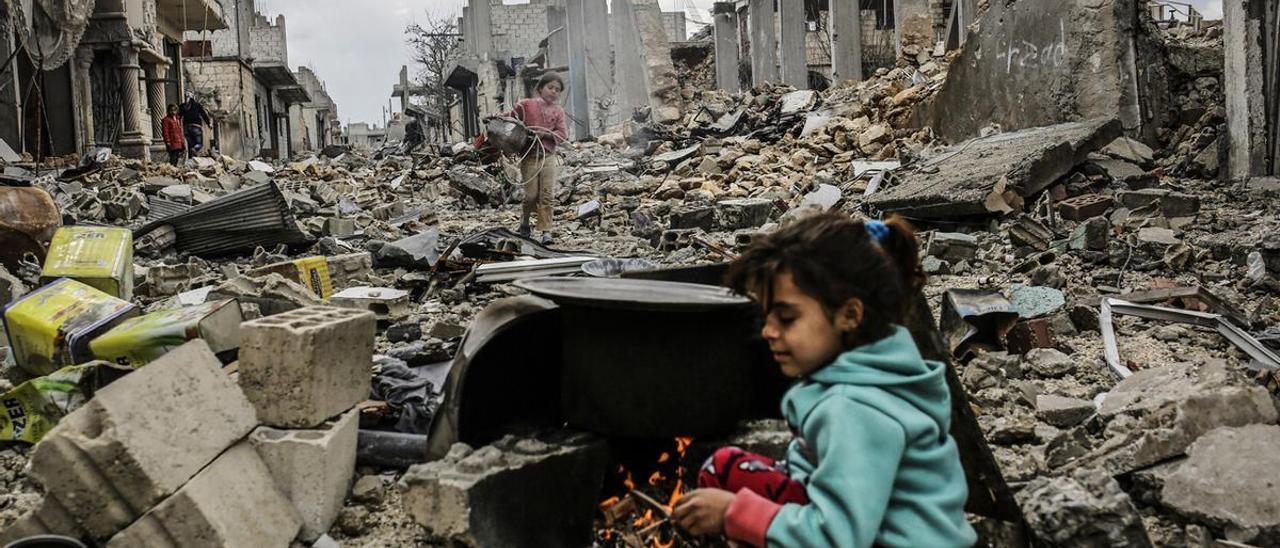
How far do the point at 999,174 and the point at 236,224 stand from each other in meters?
5.65

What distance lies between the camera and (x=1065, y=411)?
3.05 m

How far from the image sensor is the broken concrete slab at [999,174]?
20.3 ft

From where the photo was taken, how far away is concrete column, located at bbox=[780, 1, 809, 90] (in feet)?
64.7

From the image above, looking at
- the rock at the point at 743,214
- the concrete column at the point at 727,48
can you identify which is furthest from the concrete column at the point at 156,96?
the rock at the point at 743,214

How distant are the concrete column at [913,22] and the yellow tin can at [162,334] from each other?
54.3 feet

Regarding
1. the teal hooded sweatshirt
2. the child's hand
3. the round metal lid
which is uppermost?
the round metal lid

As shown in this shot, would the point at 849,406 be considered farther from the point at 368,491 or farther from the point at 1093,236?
the point at 1093,236

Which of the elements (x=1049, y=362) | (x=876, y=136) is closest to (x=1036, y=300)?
(x=1049, y=362)

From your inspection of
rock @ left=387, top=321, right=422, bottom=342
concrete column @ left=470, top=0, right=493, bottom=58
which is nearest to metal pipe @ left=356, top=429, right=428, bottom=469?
rock @ left=387, top=321, right=422, bottom=342

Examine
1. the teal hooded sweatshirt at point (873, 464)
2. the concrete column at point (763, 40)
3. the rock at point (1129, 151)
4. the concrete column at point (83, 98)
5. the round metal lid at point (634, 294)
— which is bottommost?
the teal hooded sweatshirt at point (873, 464)

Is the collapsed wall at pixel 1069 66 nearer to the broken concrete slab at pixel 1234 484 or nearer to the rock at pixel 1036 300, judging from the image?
the rock at pixel 1036 300

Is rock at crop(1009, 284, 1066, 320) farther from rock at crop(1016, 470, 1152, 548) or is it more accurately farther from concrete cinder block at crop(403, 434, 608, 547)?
concrete cinder block at crop(403, 434, 608, 547)

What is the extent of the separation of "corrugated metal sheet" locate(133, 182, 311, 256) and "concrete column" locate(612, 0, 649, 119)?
14.0 metres

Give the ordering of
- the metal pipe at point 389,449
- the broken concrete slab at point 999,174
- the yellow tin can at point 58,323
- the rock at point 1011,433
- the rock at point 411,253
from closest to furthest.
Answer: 1. the metal pipe at point 389,449
2. the rock at point 1011,433
3. the yellow tin can at point 58,323
4. the broken concrete slab at point 999,174
5. the rock at point 411,253
